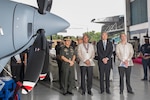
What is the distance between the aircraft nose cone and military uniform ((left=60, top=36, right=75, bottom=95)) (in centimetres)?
321

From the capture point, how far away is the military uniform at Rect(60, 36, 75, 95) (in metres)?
6.20

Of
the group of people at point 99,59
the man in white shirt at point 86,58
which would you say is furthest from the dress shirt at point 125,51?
the man in white shirt at point 86,58

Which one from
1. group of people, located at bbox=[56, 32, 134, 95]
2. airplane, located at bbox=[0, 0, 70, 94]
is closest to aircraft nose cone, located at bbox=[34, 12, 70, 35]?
airplane, located at bbox=[0, 0, 70, 94]

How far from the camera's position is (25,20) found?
2.61 metres

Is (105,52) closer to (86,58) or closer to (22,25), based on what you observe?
(86,58)

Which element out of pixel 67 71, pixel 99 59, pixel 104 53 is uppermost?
pixel 104 53

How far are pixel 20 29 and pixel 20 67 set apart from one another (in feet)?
14.7

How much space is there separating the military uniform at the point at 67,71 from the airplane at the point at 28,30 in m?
3.23

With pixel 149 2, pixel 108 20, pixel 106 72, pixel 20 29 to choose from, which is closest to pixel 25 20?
pixel 20 29

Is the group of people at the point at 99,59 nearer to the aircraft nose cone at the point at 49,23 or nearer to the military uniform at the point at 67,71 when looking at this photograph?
the military uniform at the point at 67,71

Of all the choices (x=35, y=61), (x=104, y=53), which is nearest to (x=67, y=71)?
(x=104, y=53)

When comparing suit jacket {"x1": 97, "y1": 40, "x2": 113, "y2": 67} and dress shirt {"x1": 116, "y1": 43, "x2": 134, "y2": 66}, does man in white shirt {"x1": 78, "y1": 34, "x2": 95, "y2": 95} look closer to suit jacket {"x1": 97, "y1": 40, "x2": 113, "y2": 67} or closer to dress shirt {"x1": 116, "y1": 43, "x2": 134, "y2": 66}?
suit jacket {"x1": 97, "y1": 40, "x2": 113, "y2": 67}

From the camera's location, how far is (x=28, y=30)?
2.66 metres

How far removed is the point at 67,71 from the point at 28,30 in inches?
145
